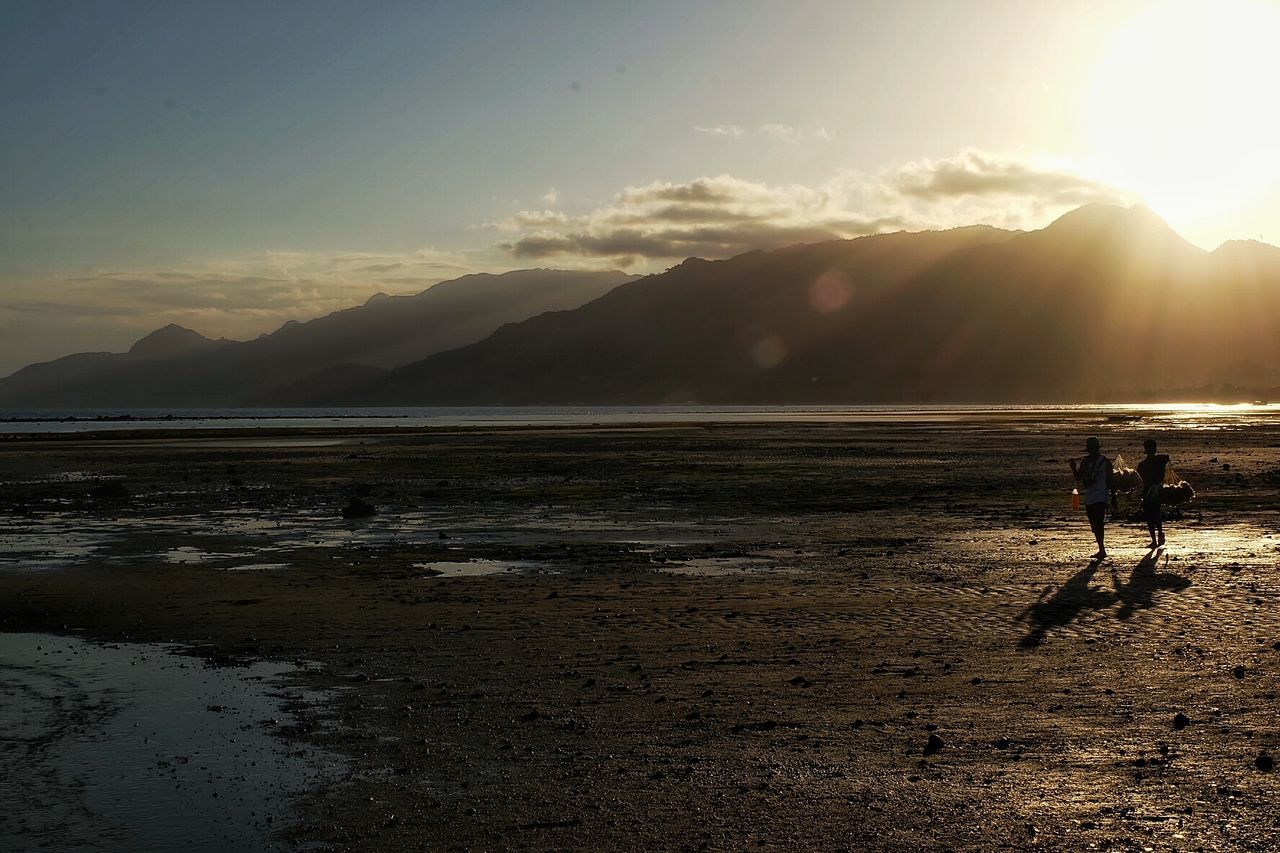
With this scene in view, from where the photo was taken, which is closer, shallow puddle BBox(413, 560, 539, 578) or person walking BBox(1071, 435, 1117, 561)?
shallow puddle BBox(413, 560, 539, 578)

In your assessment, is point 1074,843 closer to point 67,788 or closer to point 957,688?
point 957,688

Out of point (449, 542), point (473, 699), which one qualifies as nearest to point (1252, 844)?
point (473, 699)

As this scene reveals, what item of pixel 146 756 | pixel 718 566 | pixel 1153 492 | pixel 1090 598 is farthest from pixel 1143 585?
pixel 146 756

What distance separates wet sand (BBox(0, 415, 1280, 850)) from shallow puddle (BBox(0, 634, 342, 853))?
56 centimetres

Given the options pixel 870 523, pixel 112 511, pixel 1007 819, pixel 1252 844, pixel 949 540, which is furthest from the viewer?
pixel 112 511

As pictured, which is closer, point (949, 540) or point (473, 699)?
point (473, 699)

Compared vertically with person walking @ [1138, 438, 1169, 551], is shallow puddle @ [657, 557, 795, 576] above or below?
below

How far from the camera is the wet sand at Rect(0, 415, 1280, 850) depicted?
28.5 feet

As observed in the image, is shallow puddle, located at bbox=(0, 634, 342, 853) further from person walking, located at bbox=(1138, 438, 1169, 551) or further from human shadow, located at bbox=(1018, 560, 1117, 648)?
person walking, located at bbox=(1138, 438, 1169, 551)

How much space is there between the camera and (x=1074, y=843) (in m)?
7.95

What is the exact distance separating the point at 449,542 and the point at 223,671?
12760mm

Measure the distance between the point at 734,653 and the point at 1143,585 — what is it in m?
8.44

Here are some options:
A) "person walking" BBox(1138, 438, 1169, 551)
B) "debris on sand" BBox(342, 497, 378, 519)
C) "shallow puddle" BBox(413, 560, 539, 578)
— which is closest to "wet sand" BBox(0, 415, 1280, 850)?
"shallow puddle" BBox(413, 560, 539, 578)

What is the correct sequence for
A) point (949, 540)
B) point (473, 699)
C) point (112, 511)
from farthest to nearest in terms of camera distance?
point (112, 511)
point (949, 540)
point (473, 699)
